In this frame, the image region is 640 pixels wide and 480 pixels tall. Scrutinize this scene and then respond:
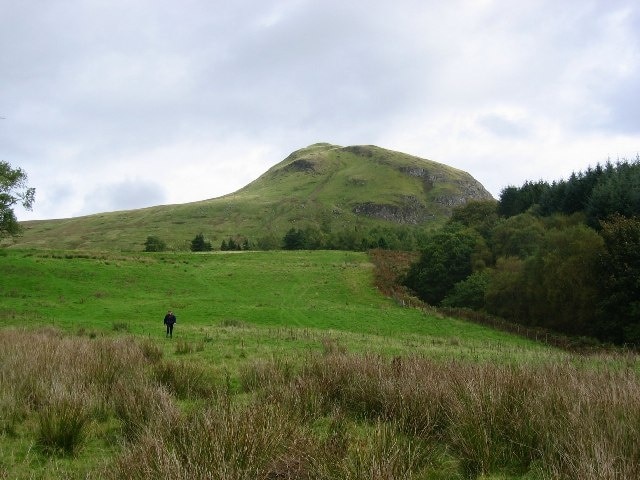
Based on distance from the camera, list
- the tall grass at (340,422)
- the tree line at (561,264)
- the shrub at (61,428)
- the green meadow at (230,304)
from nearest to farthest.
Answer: the tall grass at (340,422)
the shrub at (61,428)
the green meadow at (230,304)
the tree line at (561,264)

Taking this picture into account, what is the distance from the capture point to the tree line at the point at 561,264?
32.6 meters

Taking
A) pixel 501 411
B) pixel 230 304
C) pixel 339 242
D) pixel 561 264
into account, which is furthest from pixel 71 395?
pixel 339 242

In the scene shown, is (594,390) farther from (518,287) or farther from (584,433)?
(518,287)

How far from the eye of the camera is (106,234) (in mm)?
180500

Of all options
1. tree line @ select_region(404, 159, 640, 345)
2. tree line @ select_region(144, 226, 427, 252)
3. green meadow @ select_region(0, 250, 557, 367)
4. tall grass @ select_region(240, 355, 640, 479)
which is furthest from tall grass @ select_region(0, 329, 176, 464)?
tree line @ select_region(144, 226, 427, 252)

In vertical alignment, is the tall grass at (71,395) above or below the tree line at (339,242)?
below

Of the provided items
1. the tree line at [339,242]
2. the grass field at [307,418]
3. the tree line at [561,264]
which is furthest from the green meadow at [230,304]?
the tree line at [339,242]

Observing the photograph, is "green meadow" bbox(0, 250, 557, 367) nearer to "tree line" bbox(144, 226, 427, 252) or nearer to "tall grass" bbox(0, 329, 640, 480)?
"tall grass" bbox(0, 329, 640, 480)

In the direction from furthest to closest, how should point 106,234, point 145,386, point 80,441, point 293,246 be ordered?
point 106,234 < point 293,246 < point 145,386 < point 80,441

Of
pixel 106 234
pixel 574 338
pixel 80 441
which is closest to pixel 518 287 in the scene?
pixel 574 338

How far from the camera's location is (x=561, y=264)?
118 feet

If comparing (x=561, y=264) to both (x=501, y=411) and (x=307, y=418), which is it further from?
(x=307, y=418)

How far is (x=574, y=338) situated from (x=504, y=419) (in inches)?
1241

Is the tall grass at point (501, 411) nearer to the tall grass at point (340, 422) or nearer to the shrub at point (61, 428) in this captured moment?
the tall grass at point (340, 422)
